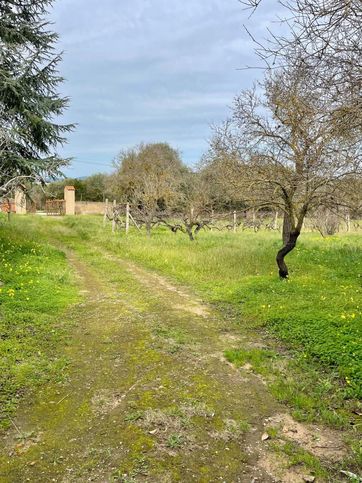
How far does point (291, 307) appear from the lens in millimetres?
6426

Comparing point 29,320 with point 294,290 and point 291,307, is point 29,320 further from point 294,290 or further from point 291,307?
point 294,290

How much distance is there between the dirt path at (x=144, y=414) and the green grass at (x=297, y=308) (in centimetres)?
45

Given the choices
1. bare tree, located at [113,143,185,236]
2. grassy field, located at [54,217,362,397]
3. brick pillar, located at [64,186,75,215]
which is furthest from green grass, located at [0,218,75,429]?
brick pillar, located at [64,186,75,215]

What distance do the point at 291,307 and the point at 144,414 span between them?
3668mm

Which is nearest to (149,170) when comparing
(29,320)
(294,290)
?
A: (294,290)

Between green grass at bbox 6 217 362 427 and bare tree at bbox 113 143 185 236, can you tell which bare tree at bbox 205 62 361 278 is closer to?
green grass at bbox 6 217 362 427

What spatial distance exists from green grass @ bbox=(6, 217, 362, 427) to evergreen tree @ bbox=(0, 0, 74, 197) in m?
4.39

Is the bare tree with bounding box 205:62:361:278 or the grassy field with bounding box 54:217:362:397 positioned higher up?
the bare tree with bounding box 205:62:361:278

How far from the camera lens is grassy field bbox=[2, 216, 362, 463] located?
4.03 metres

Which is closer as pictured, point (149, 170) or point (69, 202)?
point (149, 170)

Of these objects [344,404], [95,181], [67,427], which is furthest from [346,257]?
[95,181]

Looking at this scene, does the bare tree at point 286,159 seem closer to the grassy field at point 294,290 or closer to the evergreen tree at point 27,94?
the grassy field at point 294,290

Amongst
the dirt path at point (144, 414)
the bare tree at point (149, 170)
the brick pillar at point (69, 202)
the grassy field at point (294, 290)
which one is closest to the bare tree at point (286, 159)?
the grassy field at point (294, 290)

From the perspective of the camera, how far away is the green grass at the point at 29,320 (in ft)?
13.7
